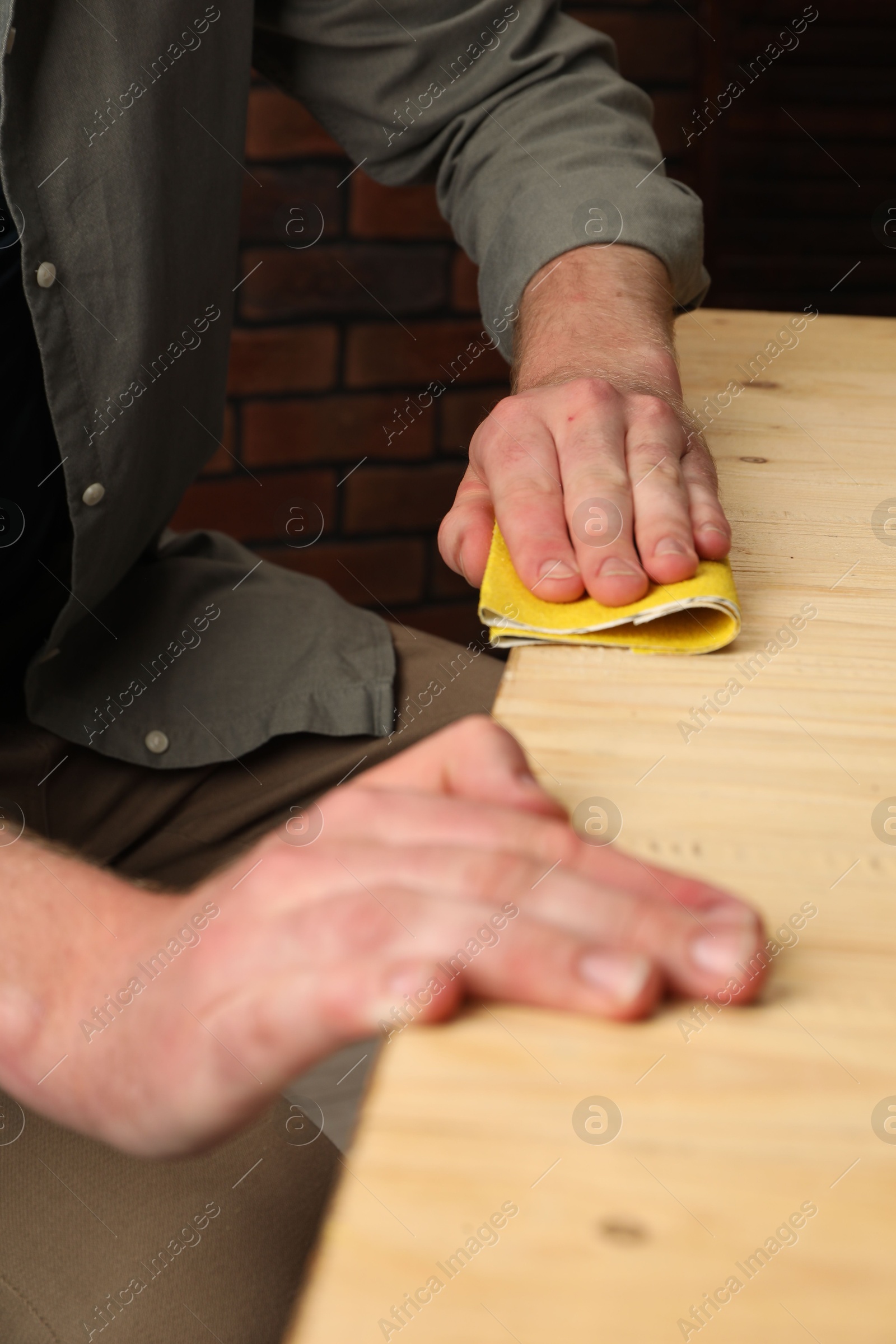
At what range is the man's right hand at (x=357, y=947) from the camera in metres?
0.30

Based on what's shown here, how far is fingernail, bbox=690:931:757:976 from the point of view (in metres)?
0.30

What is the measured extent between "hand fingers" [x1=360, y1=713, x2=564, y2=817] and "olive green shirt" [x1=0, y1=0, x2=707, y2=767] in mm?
471

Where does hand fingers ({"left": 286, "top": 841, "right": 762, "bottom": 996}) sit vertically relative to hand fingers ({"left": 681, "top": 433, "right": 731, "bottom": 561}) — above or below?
above

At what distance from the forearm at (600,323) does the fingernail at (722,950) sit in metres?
0.39

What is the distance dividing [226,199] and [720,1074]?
2.65 feet

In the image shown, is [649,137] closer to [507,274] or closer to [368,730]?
[507,274]
